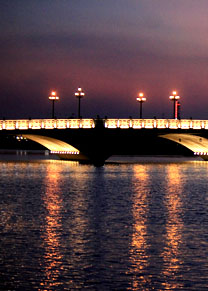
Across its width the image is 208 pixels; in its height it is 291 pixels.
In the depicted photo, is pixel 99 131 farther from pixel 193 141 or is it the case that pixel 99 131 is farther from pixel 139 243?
pixel 139 243

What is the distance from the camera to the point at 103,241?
2712cm

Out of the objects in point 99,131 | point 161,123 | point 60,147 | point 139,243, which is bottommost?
point 139,243

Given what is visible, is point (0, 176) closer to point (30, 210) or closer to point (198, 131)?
point (30, 210)

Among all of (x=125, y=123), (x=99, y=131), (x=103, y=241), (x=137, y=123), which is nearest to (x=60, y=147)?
(x=125, y=123)

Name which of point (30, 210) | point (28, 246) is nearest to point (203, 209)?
point (30, 210)

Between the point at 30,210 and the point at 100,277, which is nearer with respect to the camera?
the point at 100,277

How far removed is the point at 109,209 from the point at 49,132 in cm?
6208

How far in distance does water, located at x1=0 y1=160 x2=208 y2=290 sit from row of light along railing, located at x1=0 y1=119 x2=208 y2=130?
52245mm

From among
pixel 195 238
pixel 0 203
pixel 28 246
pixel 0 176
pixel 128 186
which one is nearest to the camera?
pixel 28 246

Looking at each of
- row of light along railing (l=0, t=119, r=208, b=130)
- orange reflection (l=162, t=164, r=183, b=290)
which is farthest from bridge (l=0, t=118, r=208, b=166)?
orange reflection (l=162, t=164, r=183, b=290)

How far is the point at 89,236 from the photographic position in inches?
1116

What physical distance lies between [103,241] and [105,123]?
245 feet

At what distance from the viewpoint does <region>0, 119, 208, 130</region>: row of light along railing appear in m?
102

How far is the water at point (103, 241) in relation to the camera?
20.9 metres
